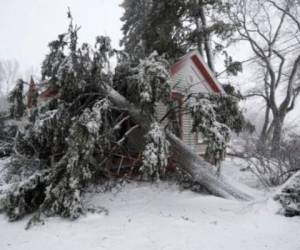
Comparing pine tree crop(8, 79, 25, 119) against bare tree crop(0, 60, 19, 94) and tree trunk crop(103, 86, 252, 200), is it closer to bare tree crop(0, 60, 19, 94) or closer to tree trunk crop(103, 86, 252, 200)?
tree trunk crop(103, 86, 252, 200)

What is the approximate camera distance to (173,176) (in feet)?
28.6

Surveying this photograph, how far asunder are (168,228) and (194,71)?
26.3 ft

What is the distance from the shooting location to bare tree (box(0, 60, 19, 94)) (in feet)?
185

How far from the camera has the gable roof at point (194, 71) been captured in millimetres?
10484

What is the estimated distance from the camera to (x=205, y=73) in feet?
39.8

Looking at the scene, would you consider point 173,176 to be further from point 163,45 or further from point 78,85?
point 163,45

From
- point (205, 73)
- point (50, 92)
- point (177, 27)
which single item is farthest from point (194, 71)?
point (50, 92)

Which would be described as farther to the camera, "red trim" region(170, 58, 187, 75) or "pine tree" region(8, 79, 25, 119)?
"red trim" region(170, 58, 187, 75)

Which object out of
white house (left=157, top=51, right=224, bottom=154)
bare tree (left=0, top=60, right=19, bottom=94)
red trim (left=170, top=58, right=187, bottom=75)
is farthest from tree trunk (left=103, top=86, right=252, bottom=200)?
bare tree (left=0, top=60, right=19, bottom=94)

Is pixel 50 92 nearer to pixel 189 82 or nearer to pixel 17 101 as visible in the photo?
pixel 17 101

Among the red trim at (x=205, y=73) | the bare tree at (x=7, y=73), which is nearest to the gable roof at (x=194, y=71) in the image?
the red trim at (x=205, y=73)

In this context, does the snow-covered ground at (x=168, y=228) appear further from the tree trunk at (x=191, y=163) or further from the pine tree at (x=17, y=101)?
the pine tree at (x=17, y=101)

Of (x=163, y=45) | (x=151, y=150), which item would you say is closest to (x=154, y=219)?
(x=151, y=150)

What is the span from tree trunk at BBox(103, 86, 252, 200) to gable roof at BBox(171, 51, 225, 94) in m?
3.19
